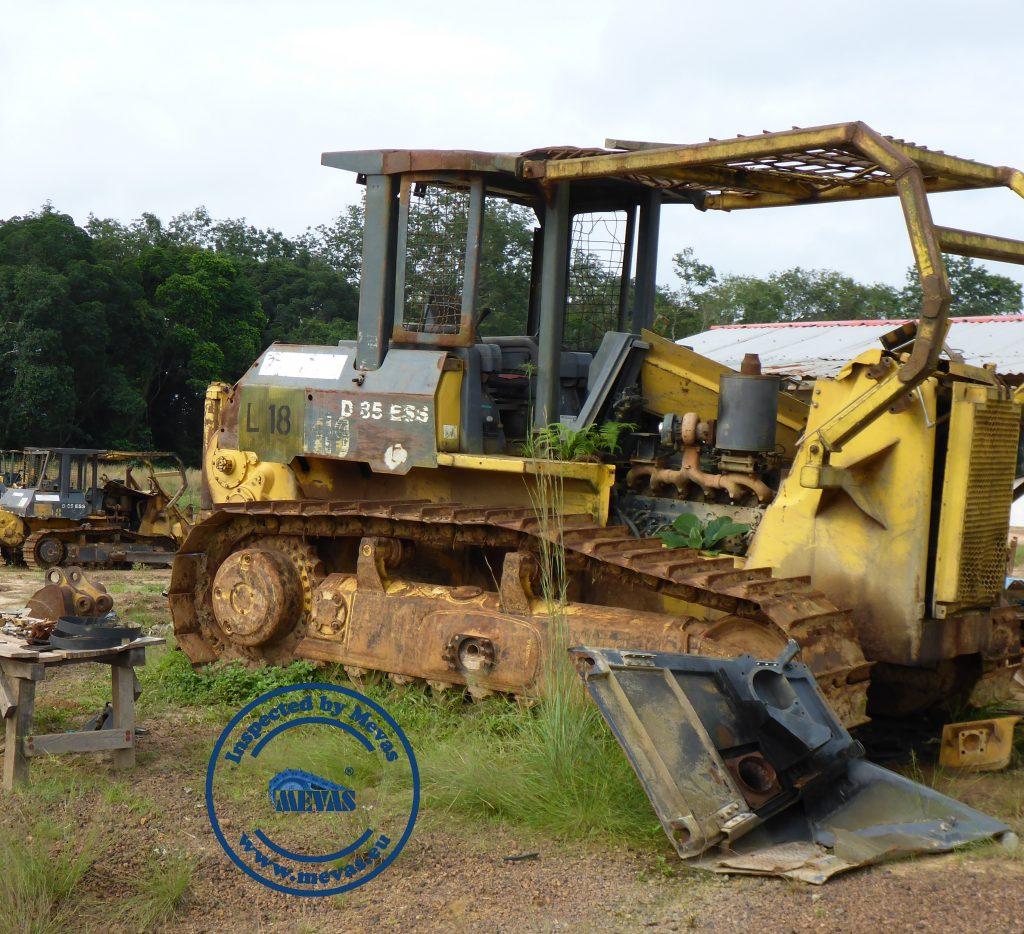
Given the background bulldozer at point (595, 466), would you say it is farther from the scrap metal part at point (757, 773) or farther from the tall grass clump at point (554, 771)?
the tall grass clump at point (554, 771)

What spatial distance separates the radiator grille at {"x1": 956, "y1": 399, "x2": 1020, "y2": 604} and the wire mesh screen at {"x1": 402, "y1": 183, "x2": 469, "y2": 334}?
303 centimetres

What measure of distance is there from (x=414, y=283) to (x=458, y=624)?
2141 millimetres

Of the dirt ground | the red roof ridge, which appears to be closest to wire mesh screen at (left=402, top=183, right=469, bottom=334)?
the dirt ground

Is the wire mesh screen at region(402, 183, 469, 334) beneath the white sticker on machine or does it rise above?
A: above

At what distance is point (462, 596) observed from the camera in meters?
6.82

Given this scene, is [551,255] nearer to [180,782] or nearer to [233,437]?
[233,437]

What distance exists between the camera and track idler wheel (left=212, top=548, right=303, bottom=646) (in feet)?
24.3

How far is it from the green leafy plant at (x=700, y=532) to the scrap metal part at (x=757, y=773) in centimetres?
149

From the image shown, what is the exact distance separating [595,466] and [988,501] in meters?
2.01

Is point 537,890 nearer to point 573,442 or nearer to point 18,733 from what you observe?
point 18,733

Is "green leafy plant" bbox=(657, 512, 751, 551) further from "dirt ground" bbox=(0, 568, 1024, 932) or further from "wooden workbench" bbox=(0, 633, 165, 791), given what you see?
"wooden workbench" bbox=(0, 633, 165, 791)

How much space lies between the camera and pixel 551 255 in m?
7.07

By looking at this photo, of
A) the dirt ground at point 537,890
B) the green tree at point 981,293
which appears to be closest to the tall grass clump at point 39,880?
the dirt ground at point 537,890

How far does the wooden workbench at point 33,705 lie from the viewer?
18.6ft
